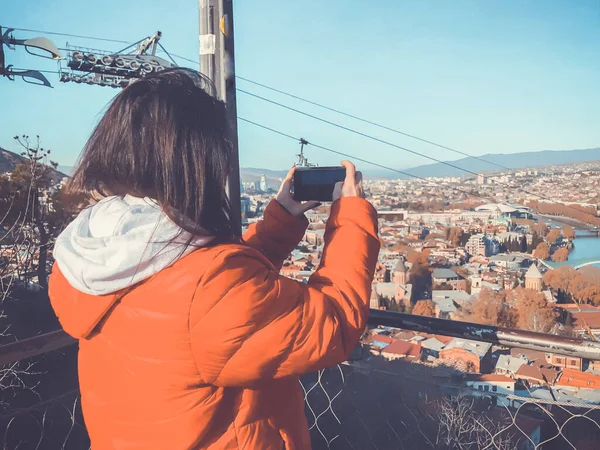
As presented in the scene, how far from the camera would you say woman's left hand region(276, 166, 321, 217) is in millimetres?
1054

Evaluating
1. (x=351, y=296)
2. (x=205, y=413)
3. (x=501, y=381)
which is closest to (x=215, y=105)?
(x=351, y=296)

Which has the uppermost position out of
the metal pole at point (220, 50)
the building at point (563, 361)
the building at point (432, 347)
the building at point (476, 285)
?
the metal pole at point (220, 50)

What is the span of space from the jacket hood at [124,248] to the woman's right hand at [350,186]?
29 cm

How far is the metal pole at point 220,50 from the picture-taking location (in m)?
1.21

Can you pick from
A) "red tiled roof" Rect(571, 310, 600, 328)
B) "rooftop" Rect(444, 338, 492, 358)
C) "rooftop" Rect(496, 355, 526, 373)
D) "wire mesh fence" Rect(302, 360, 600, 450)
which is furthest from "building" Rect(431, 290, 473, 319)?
"wire mesh fence" Rect(302, 360, 600, 450)

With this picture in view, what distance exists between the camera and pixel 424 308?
10.6m

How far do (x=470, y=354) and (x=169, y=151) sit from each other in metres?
3.20

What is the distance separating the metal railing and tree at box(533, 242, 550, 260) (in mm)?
14833

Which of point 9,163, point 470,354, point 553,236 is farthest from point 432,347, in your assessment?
point 553,236

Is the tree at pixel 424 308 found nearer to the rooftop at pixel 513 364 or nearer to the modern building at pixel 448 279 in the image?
the modern building at pixel 448 279

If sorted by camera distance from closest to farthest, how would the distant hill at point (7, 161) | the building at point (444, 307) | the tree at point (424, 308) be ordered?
the distant hill at point (7, 161), the tree at point (424, 308), the building at point (444, 307)

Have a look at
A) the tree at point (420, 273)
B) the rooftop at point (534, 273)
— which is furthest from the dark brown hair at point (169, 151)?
the rooftop at point (534, 273)

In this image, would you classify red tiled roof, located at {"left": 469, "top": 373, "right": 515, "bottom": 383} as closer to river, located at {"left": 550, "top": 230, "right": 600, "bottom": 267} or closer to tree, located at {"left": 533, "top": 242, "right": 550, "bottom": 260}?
river, located at {"left": 550, "top": 230, "right": 600, "bottom": 267}

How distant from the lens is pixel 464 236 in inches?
641
